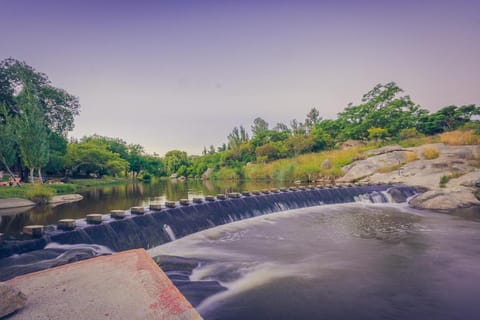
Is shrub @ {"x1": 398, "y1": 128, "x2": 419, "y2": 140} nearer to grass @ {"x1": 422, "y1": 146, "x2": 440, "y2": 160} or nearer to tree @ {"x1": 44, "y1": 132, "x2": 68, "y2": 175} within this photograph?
grass @ {"x1": 422, "y1": 146, "x2": 440, "y2": 160}

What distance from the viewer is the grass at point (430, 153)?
23.9 meters

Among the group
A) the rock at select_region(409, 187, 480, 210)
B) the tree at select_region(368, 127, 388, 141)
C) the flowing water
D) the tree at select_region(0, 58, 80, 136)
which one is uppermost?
the tree at select_region(0, 58, 80, 136)

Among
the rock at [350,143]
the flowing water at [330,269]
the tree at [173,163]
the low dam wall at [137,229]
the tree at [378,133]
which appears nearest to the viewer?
the flowing water at [330,269]

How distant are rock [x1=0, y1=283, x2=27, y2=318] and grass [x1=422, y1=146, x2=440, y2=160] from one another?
28458 mm

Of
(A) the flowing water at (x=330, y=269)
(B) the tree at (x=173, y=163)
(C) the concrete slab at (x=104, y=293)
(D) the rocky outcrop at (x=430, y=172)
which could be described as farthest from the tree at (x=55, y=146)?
(B) the tree at (x=173, y=163)

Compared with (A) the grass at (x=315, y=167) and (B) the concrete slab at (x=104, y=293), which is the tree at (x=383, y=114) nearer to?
(A) the grass at (x=315, y=167)

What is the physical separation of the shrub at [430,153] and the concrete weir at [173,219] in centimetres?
1024

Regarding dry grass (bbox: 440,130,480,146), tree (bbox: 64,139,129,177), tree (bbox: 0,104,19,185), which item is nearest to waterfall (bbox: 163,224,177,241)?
tree (bbox: 0,104,19,185)

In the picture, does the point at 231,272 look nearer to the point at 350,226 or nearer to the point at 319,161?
the point at 350,226

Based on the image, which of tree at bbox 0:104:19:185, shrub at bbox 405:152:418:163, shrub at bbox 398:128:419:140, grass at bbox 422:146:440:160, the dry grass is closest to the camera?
tree at bbox 0:104:19:185

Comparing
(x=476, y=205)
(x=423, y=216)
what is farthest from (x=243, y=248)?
(x=476, y=205)

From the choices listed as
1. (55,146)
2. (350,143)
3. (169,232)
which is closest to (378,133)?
(350,143)

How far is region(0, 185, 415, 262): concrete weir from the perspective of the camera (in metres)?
6.11

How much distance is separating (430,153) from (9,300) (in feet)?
95.4
